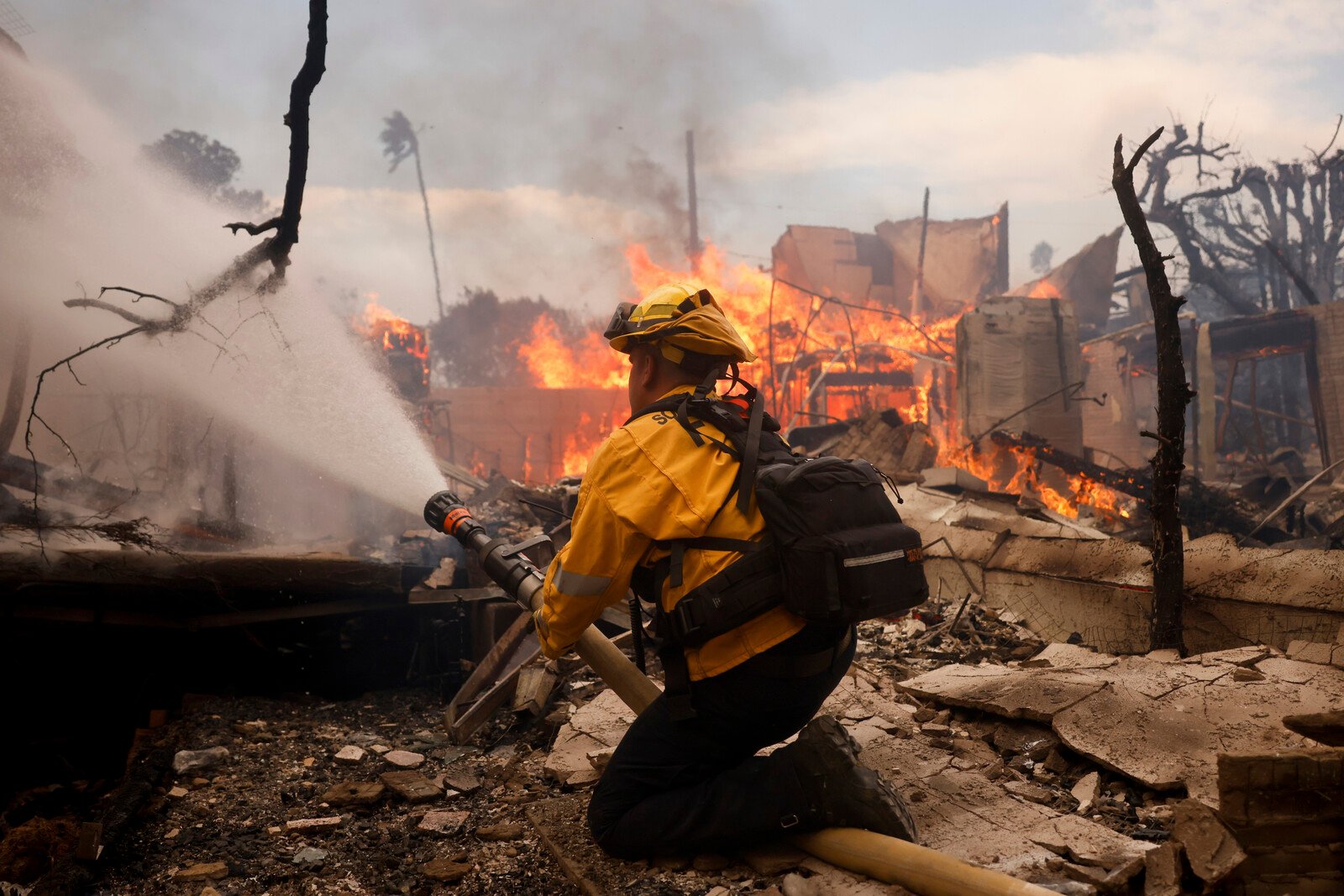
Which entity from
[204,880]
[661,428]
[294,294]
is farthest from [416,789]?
[294,294]

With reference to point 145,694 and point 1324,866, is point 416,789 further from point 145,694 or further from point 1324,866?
point 1324,866

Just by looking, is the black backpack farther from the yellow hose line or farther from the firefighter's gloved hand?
the yellow hose line

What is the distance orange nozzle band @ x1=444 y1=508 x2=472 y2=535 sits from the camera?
13.6 ft

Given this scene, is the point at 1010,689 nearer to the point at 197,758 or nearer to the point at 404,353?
the point at 197,758

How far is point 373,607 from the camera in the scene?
6340 mm

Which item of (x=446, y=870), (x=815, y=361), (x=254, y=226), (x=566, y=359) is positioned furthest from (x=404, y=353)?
(x=446, y=870)

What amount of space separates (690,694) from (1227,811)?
5.10 feet

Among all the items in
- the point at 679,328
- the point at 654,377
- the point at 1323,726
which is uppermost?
the point at 679,328

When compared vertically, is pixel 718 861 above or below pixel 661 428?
below

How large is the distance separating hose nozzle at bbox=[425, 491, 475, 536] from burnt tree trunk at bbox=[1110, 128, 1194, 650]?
3.55 m

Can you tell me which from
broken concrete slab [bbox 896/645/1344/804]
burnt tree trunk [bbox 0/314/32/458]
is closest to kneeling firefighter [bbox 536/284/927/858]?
broken concrete slab [bbox 896/645/1344/804]

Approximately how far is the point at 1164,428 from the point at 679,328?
2.90 metres

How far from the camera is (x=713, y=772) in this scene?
9.57 feet

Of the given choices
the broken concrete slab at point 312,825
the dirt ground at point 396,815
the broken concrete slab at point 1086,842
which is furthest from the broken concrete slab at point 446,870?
the broken concrete slab at point 1086,842
